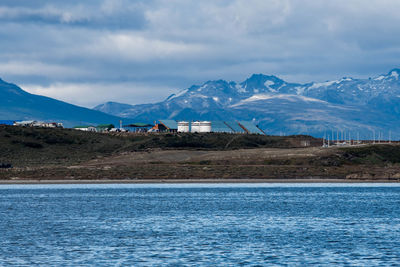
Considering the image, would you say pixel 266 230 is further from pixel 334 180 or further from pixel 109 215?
pixel 334 180

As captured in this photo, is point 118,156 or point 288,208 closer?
point 288,208

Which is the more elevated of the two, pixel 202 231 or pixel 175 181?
pixel 175 181

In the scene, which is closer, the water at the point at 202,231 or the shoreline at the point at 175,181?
the water at the point at 202,231

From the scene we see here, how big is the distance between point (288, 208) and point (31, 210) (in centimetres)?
3460

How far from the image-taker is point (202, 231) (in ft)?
223

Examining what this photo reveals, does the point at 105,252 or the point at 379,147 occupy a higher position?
the point at 379,147

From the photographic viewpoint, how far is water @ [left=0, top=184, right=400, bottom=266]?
51312mm

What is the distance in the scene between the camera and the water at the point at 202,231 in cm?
5131

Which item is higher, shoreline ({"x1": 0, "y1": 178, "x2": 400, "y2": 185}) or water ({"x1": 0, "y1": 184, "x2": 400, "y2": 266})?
shoreline ({"x1": 0, "y1": 178, "x2": 400, "y2": 185})

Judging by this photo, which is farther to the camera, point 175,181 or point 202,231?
point 175,181

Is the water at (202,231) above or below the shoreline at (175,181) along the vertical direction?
below

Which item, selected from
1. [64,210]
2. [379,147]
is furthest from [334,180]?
[64,210]

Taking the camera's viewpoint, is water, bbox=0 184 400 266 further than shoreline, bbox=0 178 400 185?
No

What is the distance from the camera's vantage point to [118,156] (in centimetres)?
19712
